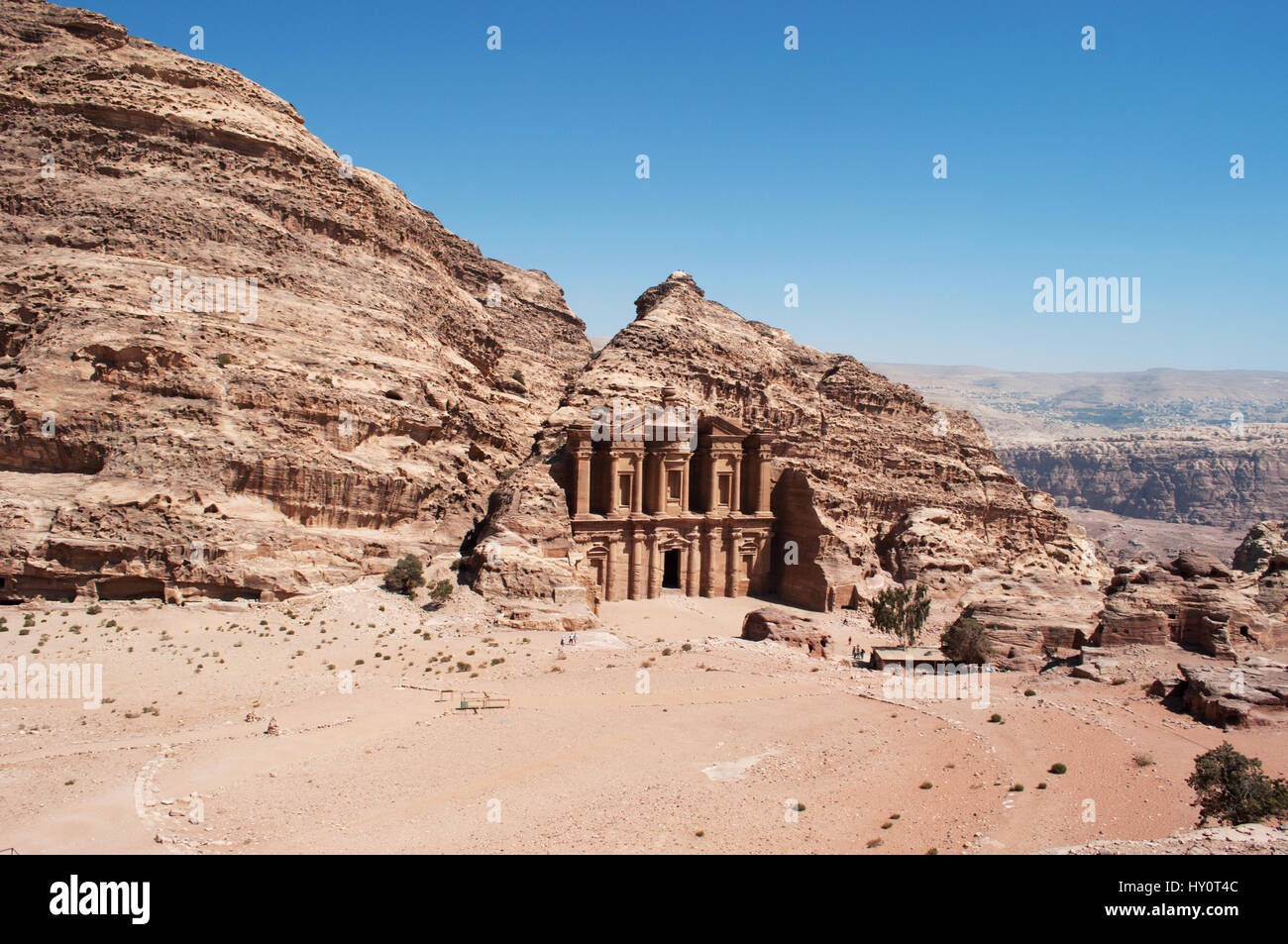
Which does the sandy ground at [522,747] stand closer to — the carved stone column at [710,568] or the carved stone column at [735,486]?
the carved stone column at [710,568]

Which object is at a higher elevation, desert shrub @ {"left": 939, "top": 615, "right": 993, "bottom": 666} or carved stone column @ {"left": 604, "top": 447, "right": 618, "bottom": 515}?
carved stone column @ {"left": 604, "top": 447, "right": 618, "bottom": 515}

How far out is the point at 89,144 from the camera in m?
33.4

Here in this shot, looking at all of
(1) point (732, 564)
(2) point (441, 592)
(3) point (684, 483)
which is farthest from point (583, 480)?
(2) point (441, 592)

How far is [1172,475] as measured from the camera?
170 m

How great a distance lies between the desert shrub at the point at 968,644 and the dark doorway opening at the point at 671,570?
17.5m

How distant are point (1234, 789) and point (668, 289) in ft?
142

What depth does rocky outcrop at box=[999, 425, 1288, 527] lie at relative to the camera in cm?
15600

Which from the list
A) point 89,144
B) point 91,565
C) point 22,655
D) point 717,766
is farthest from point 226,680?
point 89,144

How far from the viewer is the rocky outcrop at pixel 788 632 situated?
33.1 meters

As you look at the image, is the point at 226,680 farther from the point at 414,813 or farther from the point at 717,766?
the point at 717,766

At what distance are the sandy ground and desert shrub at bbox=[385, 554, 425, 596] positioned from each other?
0.89 metres

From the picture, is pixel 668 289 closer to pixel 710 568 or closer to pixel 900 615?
pixel 710 568

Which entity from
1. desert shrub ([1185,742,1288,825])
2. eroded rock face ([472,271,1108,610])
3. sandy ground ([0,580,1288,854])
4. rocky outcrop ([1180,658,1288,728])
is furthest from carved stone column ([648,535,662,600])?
desert shrub ([1185,742,1288,825])

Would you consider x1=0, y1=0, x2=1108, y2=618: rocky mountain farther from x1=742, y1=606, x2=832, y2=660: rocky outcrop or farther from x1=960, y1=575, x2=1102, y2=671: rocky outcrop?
x1=742, y1=606, x2=832, y2=660: rocky outcrop
